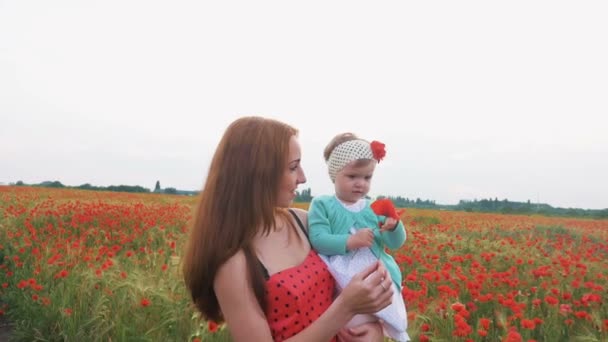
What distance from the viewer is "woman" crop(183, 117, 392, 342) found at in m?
1.67

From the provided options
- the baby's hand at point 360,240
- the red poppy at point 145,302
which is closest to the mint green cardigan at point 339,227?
the baby's hand at point 360,240

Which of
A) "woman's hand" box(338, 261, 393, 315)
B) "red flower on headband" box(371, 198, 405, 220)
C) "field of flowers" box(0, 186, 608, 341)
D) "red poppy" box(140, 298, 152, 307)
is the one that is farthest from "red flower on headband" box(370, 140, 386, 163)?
"red poppy" box(140, 298, 152, 307)

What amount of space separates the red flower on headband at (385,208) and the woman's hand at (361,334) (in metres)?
0.52

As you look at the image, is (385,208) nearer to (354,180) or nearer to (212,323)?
(354,180)

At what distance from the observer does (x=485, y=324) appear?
10.0 ft

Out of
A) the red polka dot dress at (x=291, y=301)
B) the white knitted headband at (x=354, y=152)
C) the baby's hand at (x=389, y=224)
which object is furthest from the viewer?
the white knitted headband at (x=354, y=152)

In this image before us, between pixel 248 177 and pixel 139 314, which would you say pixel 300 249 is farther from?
pixel 139 314

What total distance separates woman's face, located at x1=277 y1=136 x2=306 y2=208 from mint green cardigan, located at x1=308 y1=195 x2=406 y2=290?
1.34 feet

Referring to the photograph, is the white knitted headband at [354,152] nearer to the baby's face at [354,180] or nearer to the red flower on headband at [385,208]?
the baby's face at [354,180]

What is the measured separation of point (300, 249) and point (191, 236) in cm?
47

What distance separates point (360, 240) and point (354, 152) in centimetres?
45

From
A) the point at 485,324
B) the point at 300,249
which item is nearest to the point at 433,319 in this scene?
the point at 485,324

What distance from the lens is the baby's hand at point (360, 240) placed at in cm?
224

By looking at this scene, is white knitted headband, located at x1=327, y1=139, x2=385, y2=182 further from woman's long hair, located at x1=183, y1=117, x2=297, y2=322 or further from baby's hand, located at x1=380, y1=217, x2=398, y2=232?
woman's long hair, located at x1=183, y1=117, x2=297, y2=322
